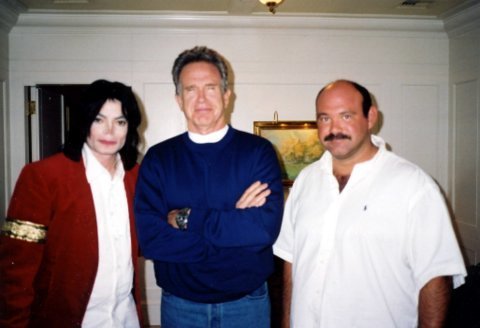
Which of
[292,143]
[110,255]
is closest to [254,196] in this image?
[110,255]

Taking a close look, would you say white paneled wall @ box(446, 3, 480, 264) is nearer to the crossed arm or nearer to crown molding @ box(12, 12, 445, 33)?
crown molding @ box(12, 12, 445, 33)

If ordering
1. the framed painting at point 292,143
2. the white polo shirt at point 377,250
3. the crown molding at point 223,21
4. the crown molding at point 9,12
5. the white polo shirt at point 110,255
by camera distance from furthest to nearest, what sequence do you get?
the framed painting at point 292,143
the crown molding at point 223,21
the crown molding at point 9,12
the white polo shirt at point 110,255
the white polo shirt at point 377,250

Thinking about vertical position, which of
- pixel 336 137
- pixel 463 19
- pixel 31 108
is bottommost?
pixel 336 137

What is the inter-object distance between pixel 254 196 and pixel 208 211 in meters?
0.20

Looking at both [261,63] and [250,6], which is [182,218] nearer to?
[250,6]

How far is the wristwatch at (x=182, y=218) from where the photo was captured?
148cm

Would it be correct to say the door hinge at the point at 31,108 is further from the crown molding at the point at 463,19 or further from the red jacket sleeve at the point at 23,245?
the crown molding at the point at 463,19

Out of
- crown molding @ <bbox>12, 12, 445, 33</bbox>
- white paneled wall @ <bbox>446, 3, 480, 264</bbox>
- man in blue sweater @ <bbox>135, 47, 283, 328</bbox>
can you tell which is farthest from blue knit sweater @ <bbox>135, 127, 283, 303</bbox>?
white paneled wall @ <bbox>446, 3, 480, 264</bbox>

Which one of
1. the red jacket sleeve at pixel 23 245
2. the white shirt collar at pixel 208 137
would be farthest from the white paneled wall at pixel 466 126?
the red jacket sleeve at pixel 23 245

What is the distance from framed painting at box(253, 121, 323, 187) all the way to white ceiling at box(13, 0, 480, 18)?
3.79 ft

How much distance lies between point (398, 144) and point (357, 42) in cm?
124

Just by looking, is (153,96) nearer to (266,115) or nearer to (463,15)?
(266,115)

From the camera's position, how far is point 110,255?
1603 millimetres

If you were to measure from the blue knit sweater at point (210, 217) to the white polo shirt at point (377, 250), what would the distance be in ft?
0.74
